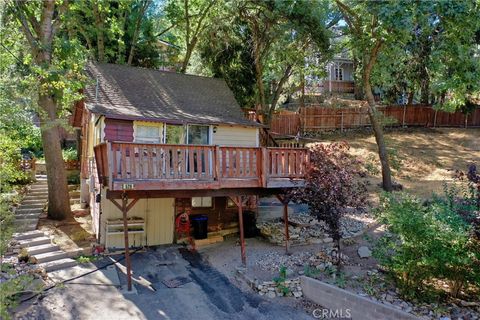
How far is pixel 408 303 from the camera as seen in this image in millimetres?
7934

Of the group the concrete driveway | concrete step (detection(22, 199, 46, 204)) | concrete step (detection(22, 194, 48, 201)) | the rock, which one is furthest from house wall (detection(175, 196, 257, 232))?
concrete step (detection(22, 194, 48, 201))

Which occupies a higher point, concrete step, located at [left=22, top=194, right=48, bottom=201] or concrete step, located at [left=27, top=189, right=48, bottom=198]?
concrete step, located at [left=27, top=189, right=48, bottom=198]

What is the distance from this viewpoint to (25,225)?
11445mm

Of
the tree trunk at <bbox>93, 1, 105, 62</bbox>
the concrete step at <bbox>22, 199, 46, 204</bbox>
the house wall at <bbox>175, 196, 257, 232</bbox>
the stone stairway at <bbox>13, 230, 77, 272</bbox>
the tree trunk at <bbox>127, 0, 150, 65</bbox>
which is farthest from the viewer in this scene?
the tree trunk at <bbox>127, 0, 150, 65</bbox>

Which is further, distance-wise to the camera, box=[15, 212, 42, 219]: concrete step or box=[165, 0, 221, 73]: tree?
box=[165, 0, 221, 73]: tree

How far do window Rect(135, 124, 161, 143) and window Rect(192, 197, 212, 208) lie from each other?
8.90 ft

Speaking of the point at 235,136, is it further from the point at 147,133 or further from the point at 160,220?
the point at 160,220

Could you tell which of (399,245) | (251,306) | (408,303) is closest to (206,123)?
(251,306)

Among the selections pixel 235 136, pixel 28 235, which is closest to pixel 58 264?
pixel 28 235

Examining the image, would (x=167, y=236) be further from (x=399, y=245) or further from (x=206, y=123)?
(x=399, y=245)

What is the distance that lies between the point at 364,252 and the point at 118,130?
890 centimetres

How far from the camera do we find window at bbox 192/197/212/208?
13234 millimetres

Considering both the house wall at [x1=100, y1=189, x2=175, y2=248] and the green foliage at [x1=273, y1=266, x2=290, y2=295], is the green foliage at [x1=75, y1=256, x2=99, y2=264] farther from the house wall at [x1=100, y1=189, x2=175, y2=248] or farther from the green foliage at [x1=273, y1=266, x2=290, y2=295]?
the green foliage at [x1=273, y1=266, x2=290, y2=295]

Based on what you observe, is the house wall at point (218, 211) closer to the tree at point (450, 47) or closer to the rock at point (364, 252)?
the rock at point (364, 252)
